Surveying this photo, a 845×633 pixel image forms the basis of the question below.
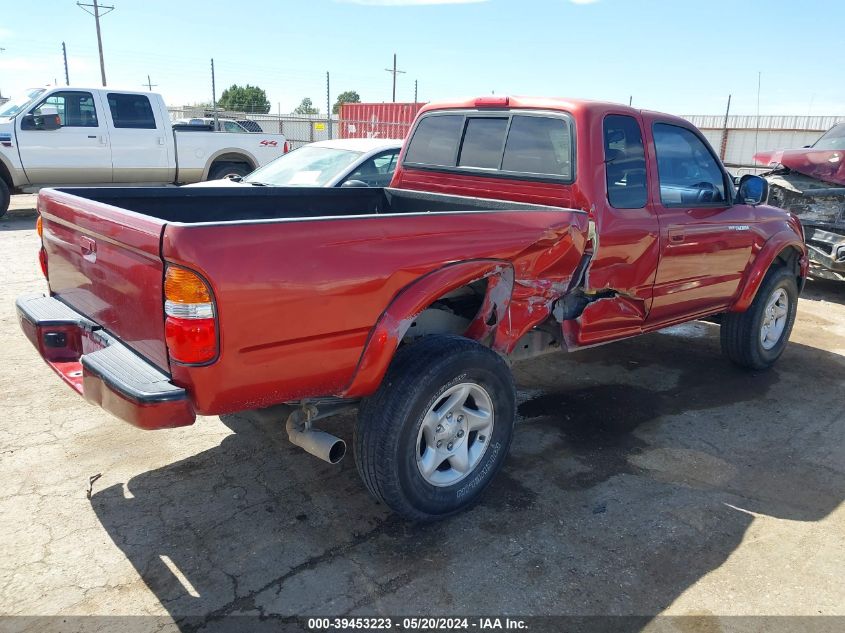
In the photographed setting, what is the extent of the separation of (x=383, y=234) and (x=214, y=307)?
0.78m

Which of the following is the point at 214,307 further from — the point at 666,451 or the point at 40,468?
the point at 666,451

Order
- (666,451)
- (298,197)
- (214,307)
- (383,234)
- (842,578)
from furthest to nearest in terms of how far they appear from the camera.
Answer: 1. (298,197)
2. (666,451)
3. (842,578)
4. (383,234)
5. (214,307)

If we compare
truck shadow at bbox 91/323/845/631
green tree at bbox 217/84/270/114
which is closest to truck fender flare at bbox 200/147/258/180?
truck shadow at bbox 91/323/845/631

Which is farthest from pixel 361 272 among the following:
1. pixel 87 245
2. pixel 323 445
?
pixel 87 245

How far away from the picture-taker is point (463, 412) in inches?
131

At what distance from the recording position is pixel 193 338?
2.43m

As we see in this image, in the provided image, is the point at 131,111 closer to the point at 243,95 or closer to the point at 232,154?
the point at 232,154


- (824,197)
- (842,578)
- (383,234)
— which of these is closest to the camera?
(383,234)

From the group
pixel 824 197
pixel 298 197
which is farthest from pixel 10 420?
pixel 824 197

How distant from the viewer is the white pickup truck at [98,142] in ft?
36.6

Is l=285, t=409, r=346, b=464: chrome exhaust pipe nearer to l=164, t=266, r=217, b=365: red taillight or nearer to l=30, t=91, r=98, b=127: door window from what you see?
l=164, t=266, r=217, b=365: red taillight

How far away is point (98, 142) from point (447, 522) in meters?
10.9

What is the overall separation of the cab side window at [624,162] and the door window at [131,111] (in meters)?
10.2

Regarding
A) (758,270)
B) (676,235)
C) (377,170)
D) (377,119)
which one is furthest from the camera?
(377,119)
